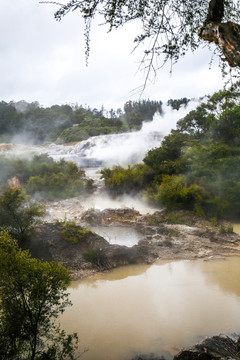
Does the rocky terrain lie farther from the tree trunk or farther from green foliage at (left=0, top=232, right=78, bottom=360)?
the tree trunk

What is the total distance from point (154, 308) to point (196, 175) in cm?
1016

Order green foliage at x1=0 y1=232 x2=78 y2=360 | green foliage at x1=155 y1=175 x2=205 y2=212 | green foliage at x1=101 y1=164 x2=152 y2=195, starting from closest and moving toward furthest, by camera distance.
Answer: green foliage at x1=0 y1=232 x2=78 y2=360 < green foliage at x1=155 y1=175 x2=205 y2=212 < green foliage at x1=101 y1=164 x2=152 y2=195

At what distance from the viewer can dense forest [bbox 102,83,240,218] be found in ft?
42.8

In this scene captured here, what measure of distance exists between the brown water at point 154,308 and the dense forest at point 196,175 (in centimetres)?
502

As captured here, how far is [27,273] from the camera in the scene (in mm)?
3596

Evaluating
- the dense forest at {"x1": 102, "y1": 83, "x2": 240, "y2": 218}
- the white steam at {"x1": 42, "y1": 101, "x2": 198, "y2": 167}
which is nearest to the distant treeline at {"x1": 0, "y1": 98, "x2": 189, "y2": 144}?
the white steam at {"x1": 42, "y1": 101, "x2": 198, "y2": 167}

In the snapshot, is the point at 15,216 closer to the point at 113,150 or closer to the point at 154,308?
the point at 154,308

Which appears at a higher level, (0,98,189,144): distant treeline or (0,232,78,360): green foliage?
(0,98,189,144): distant treeline

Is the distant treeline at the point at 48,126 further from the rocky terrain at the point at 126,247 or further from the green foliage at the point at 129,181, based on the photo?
the rocky terrain at the point at 126,247

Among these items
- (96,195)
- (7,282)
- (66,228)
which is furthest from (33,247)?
(96,195)

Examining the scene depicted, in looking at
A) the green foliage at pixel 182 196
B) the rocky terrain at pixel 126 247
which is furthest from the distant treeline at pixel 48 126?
the rocky terrain at pixel 126 247

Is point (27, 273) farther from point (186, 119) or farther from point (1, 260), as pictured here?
point (186, 119)

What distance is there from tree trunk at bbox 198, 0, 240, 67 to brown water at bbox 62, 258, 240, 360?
16.7 feet

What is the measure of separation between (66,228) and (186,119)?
2209 centimetres
